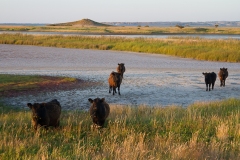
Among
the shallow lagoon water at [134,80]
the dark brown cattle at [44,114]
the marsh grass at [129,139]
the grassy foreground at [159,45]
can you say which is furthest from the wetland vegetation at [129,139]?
the grassy foreground at [159,45]

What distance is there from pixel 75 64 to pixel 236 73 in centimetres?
1239

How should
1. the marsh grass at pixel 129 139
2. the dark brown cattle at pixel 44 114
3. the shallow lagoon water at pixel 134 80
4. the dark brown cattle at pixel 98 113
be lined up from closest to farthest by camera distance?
the marsh grass at pixel 129 139
the dark brown cattle at pixel 44 114
the dark brown cattle at pixel 98 113
the shallow lagoon water at pixel 134 80

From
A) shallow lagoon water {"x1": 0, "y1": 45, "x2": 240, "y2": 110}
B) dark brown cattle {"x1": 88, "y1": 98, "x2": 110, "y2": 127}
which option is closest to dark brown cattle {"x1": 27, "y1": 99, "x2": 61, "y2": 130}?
dark brown cattle {"x1": 88, "y1": 98, "x2": 110, "y2": 127}

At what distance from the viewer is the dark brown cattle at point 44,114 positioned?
29.7 ft

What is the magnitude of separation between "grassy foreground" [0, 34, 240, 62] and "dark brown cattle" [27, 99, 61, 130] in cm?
2777

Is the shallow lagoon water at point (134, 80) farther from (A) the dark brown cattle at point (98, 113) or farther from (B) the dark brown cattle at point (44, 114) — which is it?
(A) the dark brown cattle at point (98, 113)

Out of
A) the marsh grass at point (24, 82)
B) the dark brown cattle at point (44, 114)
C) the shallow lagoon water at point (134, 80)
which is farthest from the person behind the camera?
the marsh grass at point (24, 82)

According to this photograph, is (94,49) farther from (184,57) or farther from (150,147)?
(150,147)

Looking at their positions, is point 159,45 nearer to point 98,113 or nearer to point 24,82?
point 24,82

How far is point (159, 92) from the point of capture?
1853 cm

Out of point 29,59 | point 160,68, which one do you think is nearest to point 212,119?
point 160,68

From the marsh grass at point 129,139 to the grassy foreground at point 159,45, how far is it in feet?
85.2

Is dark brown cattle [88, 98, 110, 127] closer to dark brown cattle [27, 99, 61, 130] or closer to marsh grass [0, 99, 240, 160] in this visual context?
marsh grass [0, 99, 240, 160]

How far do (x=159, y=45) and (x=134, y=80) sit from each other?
23288 millimetres
